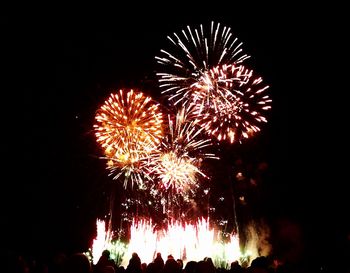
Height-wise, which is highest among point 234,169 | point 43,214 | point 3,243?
point 234,169

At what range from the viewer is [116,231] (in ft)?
113

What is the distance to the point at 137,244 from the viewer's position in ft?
67.4

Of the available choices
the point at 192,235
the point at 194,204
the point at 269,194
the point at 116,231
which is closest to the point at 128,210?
the point at 116,231


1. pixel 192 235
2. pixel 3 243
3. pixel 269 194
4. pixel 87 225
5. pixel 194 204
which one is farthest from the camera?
pixel 194 204

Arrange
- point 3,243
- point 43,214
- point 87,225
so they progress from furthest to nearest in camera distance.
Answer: point 87,225
point 43,214
point 3,243

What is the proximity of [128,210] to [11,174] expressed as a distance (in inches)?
895

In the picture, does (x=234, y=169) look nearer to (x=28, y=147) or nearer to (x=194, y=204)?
(x=194, y=204)

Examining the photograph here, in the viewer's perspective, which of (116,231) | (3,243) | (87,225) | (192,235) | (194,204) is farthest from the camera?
(116,231)

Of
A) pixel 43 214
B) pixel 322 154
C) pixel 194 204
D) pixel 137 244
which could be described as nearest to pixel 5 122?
pixel 43 214

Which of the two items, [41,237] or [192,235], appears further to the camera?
[192,235]

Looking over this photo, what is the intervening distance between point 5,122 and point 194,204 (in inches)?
816

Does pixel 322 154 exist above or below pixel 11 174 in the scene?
above

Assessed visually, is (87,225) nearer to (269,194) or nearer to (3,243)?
(3,243)

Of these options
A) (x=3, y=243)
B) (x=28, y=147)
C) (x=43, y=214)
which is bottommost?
(x=3, y=243)
